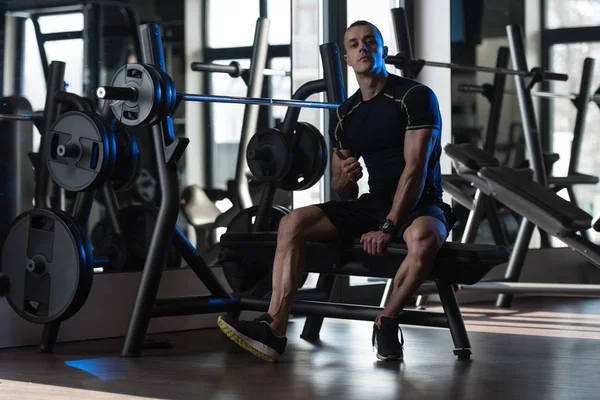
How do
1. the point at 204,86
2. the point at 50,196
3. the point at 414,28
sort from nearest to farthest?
the point at 50,196
the point at 204,86
the point at 414,28

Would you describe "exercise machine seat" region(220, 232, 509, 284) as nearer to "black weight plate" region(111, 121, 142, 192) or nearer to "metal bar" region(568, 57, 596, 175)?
"black weight plate" region(111, 121, 142, 192)

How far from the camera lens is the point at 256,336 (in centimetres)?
317

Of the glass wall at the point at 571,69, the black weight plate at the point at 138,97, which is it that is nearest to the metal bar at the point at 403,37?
the black weight plate at the point at 138,97

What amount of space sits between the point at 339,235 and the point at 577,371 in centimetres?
90

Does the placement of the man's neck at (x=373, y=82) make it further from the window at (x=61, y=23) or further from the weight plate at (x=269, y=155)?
the window at (x=61, y=23)

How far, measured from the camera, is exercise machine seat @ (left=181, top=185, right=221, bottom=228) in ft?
13.9

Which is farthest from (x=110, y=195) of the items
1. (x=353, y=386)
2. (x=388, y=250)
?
(x=353, y=386)

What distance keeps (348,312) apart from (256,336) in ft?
1.19

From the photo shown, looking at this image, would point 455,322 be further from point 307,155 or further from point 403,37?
point 403,37

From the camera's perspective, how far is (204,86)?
168 inches

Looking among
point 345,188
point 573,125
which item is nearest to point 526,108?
point 573,125

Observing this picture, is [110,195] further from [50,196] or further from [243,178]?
[243,178]

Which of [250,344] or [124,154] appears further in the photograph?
[124,154]

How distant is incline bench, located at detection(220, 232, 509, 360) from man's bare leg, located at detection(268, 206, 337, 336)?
0.06 meters
